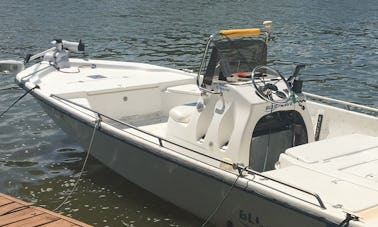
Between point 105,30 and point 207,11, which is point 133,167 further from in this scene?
point 207,11

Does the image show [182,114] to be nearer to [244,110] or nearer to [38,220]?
[244,110]

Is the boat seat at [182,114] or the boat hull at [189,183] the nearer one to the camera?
the boat hull at [189,183]

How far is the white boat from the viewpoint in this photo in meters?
5.86

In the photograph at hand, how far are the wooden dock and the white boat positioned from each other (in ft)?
5.04

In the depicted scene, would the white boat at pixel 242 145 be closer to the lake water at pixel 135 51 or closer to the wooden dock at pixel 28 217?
the lake water at pixel 135 51

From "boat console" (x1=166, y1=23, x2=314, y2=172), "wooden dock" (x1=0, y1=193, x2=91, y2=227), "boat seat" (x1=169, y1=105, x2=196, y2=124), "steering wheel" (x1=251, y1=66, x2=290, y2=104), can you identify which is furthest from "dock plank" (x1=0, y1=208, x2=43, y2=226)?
"steering wheel" (x1=251, y1=66, x2=290, y2=104)

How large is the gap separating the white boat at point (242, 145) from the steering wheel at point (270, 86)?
0.05 feet

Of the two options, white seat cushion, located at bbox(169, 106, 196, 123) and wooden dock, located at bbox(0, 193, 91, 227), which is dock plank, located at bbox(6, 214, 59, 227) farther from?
white seat cushion, located at bbox(169, 106, 196, 123)

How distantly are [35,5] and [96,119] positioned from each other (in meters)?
24.8

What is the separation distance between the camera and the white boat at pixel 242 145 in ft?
19.2

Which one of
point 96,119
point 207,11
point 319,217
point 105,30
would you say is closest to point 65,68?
point 96,119

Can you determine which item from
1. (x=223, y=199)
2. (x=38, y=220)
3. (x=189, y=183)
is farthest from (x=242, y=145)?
(x=38, y=220)

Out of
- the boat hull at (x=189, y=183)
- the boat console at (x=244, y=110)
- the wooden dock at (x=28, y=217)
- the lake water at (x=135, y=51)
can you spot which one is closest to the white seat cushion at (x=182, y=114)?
the boat console at (x=244, y=110)

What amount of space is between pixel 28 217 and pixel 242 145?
283 centimetres
